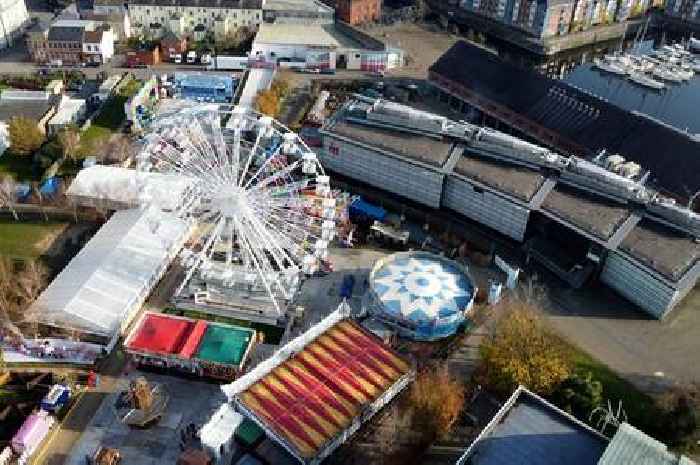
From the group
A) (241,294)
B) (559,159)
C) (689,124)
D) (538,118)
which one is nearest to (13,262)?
(241,294)

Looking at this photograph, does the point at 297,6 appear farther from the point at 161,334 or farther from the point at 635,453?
the point at 635,453

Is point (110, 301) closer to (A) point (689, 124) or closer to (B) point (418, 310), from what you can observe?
(B) point (418, 310)

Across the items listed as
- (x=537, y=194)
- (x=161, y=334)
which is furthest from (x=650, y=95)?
(x=161, y=334)

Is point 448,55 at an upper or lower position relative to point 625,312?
upper

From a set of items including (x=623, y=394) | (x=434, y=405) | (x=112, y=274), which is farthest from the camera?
(x=112, y=274)

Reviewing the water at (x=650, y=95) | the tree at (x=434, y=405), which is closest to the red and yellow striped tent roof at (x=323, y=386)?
the tree at (x=434, y=405)

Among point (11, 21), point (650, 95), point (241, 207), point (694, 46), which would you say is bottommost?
point (650, 95)

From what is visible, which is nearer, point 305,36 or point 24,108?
point 24,108
